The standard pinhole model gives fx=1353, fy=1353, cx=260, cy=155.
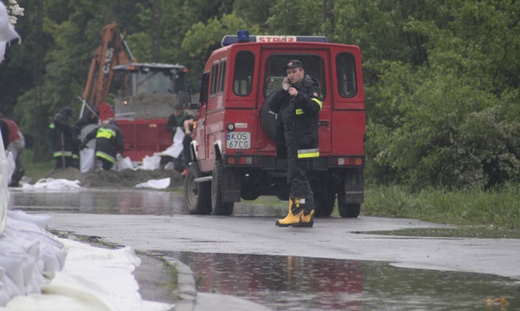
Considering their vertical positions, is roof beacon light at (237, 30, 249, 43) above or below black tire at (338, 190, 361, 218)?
above

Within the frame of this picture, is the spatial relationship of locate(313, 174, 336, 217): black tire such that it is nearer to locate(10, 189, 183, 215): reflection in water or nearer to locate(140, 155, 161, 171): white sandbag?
locate(10, 189, 183, 215): reflection in water

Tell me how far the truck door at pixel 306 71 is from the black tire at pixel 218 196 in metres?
1.16

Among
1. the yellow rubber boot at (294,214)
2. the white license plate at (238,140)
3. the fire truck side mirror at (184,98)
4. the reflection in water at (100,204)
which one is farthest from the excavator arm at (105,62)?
the yellow rubber boot at (294,214)

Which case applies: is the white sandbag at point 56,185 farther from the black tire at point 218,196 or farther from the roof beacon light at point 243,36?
the roof beacon light at point 243,36

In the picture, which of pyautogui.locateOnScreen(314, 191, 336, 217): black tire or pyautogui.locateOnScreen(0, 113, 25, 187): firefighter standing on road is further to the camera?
pyautogui.locateOnScreen(0, 113, 25, 187): firefighter standing on road

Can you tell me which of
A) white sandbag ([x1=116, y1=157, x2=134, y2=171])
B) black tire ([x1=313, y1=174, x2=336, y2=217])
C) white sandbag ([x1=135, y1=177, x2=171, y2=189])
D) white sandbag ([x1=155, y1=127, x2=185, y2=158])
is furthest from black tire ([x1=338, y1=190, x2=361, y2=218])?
white sandbag ([x1=116, y1=157, x2=134, y2=171])

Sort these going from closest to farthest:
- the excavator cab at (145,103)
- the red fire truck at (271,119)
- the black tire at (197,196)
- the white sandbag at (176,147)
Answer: the red fire truck at (271,119) < the black tire at (197,196) < the white sandbag at (176,147) < the excavator cab at (145,103)

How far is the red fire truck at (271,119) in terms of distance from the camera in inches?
709

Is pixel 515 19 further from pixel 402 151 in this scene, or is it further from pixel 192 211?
pixel 192 211

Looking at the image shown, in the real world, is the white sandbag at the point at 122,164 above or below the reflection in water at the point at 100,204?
above

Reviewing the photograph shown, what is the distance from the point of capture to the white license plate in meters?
18.0

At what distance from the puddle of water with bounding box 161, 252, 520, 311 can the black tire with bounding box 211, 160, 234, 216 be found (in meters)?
7.36

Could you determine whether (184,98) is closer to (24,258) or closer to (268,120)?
(268,120)

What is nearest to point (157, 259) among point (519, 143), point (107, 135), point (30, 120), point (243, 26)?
point (519, 143)
